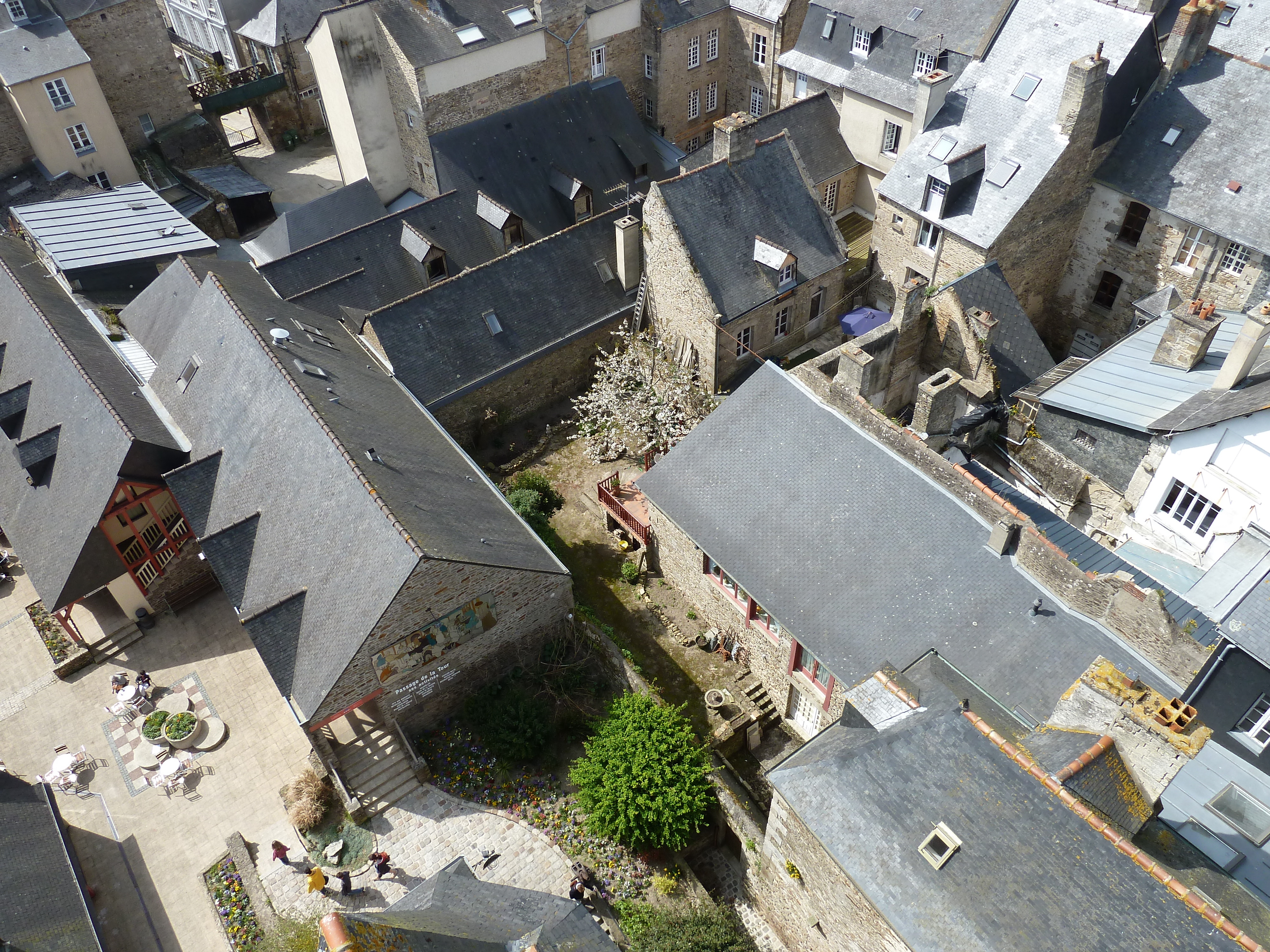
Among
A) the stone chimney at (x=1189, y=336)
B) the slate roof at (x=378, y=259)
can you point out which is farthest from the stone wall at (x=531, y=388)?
the stone chimney at (x=1189, y=336)

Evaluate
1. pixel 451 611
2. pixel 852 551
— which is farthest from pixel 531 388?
pixel 852 551

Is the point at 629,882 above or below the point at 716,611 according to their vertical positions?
below

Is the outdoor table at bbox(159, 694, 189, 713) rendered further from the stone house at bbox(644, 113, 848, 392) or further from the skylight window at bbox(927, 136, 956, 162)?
the skylight window at bbox(927, 136, 956, 162)

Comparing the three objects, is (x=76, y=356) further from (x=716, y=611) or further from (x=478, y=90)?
(x=716, y=611)

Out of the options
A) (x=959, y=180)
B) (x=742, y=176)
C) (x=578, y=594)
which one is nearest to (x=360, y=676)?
(x=578, y=594)

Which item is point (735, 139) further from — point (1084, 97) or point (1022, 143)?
point (1084, 97)

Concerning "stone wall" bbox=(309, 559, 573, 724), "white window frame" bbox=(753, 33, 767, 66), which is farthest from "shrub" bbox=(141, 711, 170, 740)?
"white window frame" bbox=(753, 33, 767, 66)

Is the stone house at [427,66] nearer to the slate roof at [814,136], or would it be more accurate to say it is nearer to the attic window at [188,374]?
the slate roof at [814,136]
